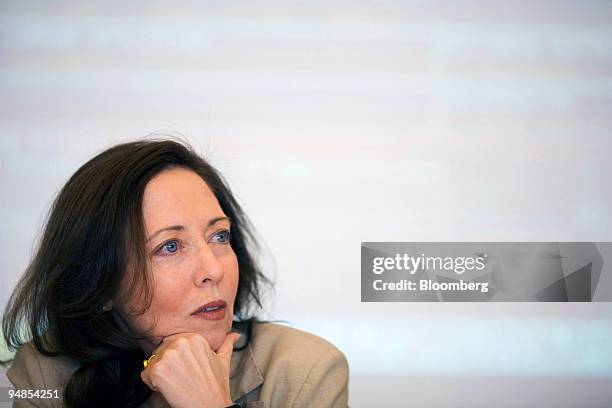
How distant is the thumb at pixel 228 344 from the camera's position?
5.57 feet

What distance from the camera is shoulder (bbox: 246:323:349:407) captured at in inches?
66.6

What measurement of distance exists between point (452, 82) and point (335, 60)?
450 mm

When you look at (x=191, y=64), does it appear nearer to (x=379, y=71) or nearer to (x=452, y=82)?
(x=379, y=71)

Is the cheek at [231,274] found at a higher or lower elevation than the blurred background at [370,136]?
lower

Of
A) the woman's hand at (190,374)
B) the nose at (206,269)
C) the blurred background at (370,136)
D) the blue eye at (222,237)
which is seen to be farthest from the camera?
the blurred background at (370,136)

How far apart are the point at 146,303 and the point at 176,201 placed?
0.26 metres

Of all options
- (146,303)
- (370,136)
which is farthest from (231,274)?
(370,136)

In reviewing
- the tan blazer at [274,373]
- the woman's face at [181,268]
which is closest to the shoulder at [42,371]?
the tan blazer at [274,373]

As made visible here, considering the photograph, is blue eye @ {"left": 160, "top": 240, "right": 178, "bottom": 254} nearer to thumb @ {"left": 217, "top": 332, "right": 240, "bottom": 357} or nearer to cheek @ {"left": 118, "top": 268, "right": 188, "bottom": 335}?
cheek @ {"left": 118, "top": 268, "right": 188, "bottom": 335}

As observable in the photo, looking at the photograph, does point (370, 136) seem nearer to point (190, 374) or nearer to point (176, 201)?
point (176, 201)

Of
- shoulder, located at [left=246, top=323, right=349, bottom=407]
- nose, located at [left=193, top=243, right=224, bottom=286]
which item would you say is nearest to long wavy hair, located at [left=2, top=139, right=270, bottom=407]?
nose, located at [left=193, top=243, right=224, bottom=286]

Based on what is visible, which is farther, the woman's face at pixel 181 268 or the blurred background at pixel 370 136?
the blurred background at pixel 370 136

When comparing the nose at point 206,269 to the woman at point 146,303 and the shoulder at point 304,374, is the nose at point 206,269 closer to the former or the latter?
the woman at point 146,303

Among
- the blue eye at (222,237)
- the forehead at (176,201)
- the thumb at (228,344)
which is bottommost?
the thumb at (228,344)
